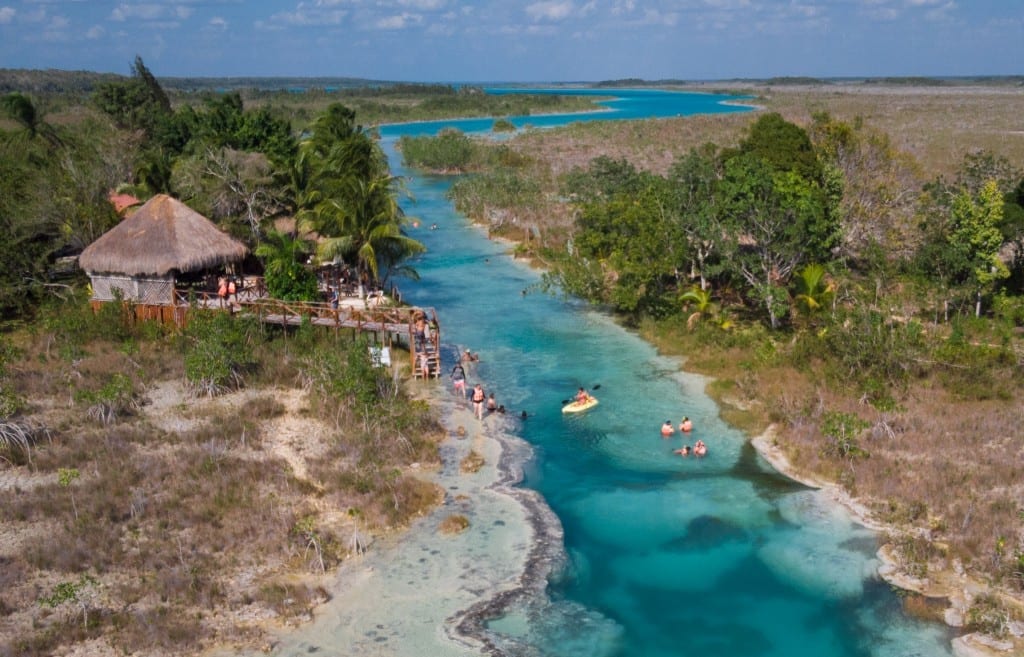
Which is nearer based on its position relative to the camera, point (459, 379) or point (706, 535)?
point (706, 535)

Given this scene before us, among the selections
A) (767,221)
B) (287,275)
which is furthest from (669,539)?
(287,275)

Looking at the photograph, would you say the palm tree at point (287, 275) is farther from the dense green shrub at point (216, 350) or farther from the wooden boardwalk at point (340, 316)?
the dense green shrub at point (216, 350)

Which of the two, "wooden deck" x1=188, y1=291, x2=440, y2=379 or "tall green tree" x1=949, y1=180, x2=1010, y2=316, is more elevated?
"tall green tree" x1=949, y1=180, x2=1010, y2=316

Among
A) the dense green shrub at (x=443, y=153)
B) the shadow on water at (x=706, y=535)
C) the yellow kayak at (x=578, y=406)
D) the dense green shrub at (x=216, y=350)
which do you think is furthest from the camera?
the dense green shrub at (x=443, y=153)

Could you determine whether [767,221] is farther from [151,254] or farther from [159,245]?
[151,254]

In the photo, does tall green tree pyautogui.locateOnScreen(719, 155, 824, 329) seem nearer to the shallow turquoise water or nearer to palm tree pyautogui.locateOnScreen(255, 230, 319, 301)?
the shallow turquoise water

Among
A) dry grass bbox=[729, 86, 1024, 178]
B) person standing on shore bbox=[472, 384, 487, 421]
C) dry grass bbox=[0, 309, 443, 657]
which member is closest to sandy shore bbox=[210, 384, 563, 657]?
dry grass bbox=[0, 309, 443, 657]

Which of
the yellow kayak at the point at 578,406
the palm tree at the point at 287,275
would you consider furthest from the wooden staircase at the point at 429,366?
the palm tree at the point at 287,275
